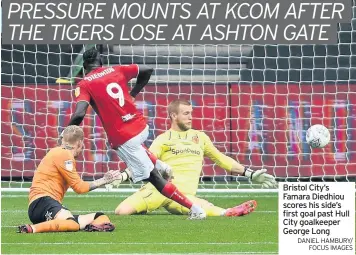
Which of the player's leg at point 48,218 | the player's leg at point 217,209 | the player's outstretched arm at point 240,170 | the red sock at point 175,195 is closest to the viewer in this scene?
the player's leg at point 48,218

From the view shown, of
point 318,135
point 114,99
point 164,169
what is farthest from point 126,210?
point 318,135

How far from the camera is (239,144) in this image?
16.9 meters

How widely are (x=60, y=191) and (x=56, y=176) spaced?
0.48 ft

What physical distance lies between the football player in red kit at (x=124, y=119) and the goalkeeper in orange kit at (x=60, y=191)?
0.75m

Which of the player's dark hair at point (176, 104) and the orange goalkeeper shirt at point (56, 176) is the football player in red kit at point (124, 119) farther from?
the orange goalkeeper shirt at point (56, 176)

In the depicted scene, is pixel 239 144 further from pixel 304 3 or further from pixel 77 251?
pixel 77 251

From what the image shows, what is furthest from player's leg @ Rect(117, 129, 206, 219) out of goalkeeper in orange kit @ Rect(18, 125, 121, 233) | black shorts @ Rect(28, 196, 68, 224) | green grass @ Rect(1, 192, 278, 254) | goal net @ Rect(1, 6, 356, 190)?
goal net @ Rect(1, 6, 356, 190)

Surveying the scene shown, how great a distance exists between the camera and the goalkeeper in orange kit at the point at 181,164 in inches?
432

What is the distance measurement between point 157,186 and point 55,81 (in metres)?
7.81

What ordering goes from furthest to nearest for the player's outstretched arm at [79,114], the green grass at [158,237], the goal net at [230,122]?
the goal net at [230,122] < the player's outstretched arm at [79,114] < the green grass at [158,237]

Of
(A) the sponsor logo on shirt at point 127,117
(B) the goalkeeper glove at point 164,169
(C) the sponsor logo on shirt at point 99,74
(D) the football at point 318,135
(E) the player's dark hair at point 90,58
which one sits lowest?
(B) the goalkeeper glove at point 164,169

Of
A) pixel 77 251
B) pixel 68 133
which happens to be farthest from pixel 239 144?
pixel 77 251

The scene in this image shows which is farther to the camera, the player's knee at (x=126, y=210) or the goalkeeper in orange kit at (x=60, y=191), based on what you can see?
the player's knee at (x=126, y=210)

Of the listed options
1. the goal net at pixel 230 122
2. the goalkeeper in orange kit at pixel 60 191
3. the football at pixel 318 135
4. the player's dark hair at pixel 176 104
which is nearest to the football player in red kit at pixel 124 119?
the player's dark hair at pixel 176 104
